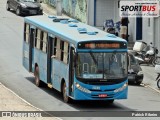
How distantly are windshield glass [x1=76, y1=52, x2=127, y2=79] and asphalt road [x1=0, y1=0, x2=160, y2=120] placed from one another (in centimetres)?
136

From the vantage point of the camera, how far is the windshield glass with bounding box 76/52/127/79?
84.7 ft

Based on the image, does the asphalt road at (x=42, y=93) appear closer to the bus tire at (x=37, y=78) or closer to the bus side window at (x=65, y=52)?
the bus tire at (x=37, y=78)

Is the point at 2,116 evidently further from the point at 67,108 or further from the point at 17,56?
the point at 17,56

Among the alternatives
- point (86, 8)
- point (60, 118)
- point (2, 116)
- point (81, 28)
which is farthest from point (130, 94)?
point (86, 8)

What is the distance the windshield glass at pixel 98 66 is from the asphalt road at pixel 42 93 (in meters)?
1.36

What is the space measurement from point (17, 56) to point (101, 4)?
17.6m

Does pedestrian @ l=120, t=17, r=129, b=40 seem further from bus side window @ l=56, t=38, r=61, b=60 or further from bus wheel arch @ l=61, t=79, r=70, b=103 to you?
bus wheel arch @ l=61, t=79, r=70, b=103

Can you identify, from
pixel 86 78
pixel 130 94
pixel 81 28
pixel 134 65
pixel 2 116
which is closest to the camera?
pixel 2 116

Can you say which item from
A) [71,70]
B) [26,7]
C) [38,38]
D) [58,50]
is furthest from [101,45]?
[26,7]

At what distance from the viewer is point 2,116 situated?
22.4 meters

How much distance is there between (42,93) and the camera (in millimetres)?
29578

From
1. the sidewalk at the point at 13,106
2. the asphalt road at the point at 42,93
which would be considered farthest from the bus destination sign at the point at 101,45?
the sidewalk at the point at 13,106

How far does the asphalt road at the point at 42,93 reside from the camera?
2659 centimetres

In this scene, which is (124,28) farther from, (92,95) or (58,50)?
(92,95)
